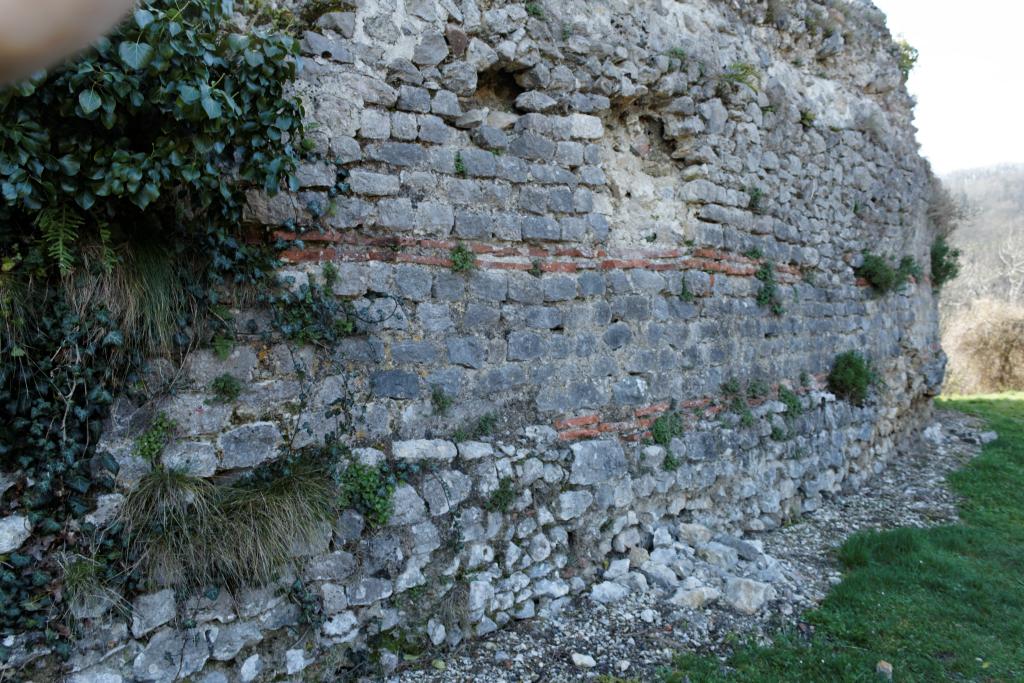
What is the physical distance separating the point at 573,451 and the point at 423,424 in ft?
3.29

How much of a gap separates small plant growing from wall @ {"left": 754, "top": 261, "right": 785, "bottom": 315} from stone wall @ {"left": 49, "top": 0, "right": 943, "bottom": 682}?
0.16 feet

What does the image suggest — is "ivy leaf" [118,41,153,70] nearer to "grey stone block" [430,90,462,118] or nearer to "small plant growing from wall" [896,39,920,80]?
"grey stone block" [430,90,462,118]

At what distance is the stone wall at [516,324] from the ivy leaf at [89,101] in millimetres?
811

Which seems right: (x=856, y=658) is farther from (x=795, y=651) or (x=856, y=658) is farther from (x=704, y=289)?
(x=704, y=289)

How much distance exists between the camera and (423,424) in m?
3.58

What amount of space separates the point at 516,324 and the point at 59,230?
2231 millimetres

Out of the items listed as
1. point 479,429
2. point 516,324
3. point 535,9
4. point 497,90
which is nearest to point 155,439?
point 479,429

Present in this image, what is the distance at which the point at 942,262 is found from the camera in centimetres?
899

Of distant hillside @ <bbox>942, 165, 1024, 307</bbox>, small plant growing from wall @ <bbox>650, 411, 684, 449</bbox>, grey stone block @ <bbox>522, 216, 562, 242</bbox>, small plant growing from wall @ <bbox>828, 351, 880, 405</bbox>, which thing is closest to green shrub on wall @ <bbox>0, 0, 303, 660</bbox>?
grey stone block @ <bbox>522, 216, 562, 242</bbox>

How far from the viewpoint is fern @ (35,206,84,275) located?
2.52m

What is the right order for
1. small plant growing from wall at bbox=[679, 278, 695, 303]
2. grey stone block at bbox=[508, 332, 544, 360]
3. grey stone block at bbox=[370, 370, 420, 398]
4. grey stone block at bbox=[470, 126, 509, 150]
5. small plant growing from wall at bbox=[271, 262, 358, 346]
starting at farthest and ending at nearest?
small plant growing from wall at bbox=[679, 278, 695, 303] < grey stone block at bbox=[508, 332, 544, 360] < grey stone block at bbox=[470, 126, 509, 150] < grey stone block at bbox=[370, 370, 420, 398] < small plant growing from wall at bbox=[271, 262, 358, 346]

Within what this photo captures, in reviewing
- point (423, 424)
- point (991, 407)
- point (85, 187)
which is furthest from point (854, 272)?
point (85, 187)

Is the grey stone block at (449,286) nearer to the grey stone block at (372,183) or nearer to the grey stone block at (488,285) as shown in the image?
the grey stone block at (488,285)

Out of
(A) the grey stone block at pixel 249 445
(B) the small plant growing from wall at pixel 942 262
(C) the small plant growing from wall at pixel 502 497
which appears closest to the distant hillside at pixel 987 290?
(B) the small plant growing from wall at pixel 942 262
